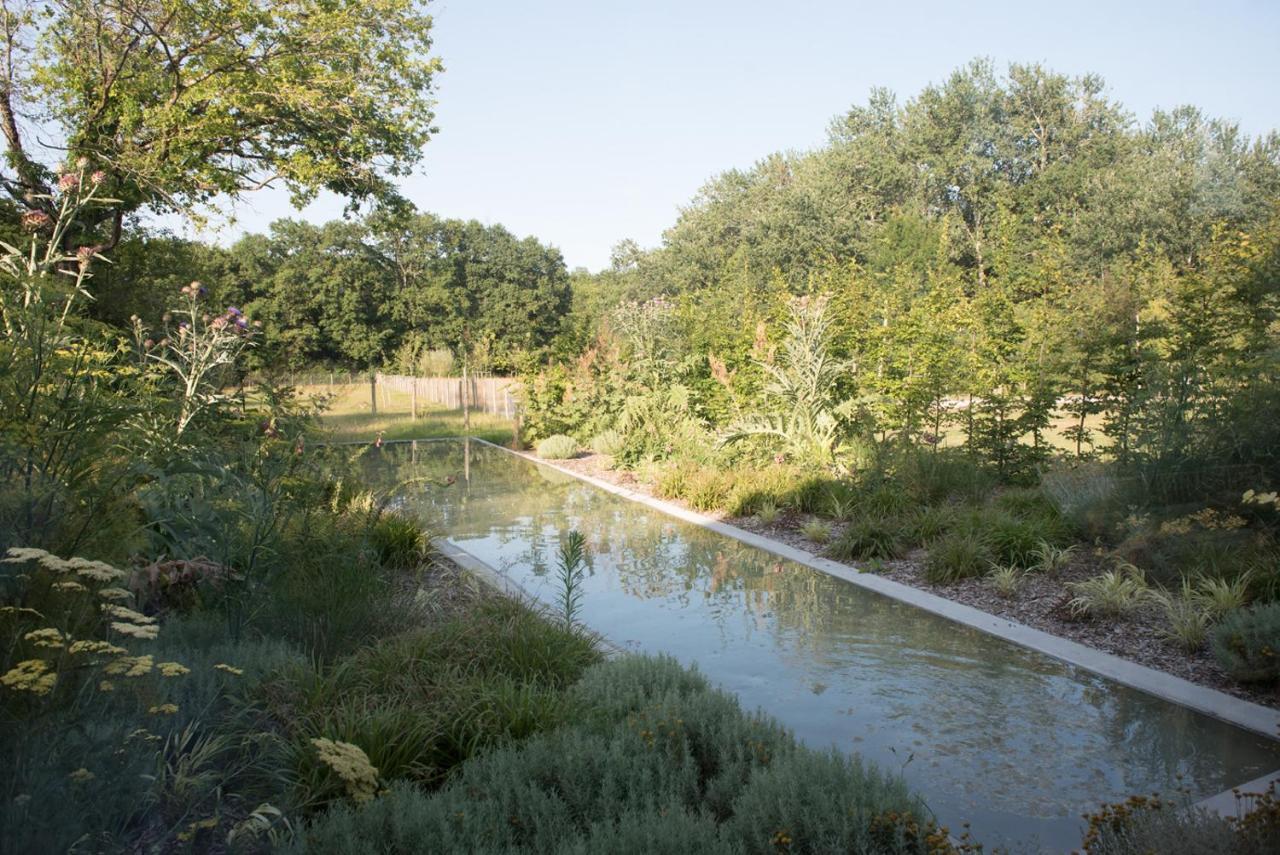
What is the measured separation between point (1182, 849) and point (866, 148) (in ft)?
130

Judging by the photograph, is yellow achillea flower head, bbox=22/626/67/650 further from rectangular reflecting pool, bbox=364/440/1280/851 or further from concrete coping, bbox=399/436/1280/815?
concrete coping, bbox=399/436/1280/815

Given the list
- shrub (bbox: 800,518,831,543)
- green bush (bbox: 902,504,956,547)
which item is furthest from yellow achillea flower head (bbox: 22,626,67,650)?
shrub (bbox: 800,518,831,543)

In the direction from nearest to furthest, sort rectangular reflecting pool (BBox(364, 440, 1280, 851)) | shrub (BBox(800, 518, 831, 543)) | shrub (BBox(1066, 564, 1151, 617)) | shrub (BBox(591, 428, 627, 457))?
rectangular reflecting pool (BBox(364, 440, 1280, 851))
shrub (BBox(1066, 564, 1151, 617))
shrub (BBox(800, 518, 831, 543))
shrub (BBox(591, 428, 627, 457))

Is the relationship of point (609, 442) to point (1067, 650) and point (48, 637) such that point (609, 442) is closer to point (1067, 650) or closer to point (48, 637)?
point (1067, 650)

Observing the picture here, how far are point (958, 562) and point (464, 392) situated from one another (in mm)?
15360

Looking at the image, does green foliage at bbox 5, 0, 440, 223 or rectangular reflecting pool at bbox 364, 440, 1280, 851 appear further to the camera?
green foliage at bbox 5, 0, 440, 223

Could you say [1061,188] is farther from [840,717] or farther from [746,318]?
[840,717]

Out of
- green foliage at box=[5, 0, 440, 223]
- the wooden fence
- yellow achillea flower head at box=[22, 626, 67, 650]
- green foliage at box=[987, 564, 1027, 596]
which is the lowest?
green foliage at box=[987, 564, 1027, 596]

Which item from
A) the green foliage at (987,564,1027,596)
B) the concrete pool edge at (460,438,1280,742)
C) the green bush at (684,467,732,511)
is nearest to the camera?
the concrete pool edge at (460,438,1280,742)

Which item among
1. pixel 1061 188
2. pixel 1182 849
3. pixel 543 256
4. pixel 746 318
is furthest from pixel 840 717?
pixel 543 256

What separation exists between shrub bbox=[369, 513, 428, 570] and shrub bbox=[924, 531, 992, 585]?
3997mm

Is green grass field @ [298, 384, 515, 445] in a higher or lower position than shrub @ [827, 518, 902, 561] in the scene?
higher

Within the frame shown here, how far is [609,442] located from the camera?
13.8 metres

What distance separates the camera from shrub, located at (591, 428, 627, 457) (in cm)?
1320
